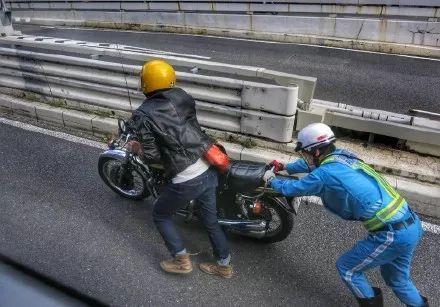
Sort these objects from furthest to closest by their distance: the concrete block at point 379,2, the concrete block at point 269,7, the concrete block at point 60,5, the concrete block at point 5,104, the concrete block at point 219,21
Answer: the concrete block at point 60,5
the concrete block at point 219,21
the concrete block at point 269,7
the concrete block at point 379,2
the concrete block at point 5,104

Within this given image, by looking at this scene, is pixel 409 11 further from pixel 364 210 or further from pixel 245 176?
pixel 364 210

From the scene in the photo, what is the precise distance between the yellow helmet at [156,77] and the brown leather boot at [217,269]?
5.79 ft

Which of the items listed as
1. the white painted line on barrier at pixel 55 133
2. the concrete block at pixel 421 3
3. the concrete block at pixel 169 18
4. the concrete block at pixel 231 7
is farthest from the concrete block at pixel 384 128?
the concrete block at pixel 169 18

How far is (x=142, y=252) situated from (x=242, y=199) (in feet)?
3.90

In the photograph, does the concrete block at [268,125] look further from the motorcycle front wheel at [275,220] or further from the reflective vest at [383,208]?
the reflective vest at [383,208]

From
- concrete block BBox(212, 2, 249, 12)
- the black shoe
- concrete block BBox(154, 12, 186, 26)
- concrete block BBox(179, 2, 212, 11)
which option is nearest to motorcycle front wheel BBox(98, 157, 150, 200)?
the black shoe

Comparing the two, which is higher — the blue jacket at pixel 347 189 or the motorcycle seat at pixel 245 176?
the blue jacket at pixel 347 189

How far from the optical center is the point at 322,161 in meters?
3.04

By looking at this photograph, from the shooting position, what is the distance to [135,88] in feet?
19.2

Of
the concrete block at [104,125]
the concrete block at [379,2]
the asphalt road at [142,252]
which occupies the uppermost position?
the concrete block at [379,2]

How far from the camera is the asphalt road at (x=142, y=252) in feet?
11.5

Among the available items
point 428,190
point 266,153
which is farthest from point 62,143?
point 428,190

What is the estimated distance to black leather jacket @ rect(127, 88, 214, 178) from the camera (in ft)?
10.3

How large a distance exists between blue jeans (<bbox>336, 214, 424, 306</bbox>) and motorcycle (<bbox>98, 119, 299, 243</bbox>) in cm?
76
